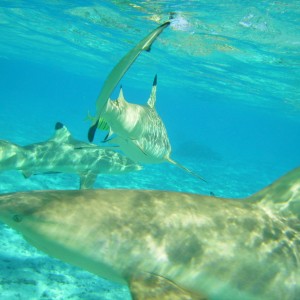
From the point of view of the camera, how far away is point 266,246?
3.35 m

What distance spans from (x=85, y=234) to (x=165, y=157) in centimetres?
580

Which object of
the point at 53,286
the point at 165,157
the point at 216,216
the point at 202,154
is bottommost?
the point at 202,154

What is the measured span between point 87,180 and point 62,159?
110cm

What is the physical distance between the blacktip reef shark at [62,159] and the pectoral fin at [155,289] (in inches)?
259

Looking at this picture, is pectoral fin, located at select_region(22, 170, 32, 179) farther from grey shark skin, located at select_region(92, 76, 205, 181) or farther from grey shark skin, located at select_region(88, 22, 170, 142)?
grey shark skin, located at select_region(88, 22, 170, 142)

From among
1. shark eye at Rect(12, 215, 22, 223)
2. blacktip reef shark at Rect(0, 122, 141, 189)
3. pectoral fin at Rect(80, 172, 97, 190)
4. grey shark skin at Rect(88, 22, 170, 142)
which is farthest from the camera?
pectoral fin at Rect(80, 172, 97, 190)

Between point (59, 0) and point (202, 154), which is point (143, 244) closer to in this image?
point (59, 0)

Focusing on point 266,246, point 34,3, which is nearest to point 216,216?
point 266,246

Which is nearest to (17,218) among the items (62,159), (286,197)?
(286,197)

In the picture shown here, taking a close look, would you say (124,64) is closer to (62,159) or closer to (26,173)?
(26,173)

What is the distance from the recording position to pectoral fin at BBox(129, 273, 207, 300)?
8.30ft

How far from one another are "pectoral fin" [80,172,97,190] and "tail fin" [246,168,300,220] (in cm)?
652

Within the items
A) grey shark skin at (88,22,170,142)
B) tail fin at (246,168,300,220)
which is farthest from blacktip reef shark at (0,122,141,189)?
grey shark skin at (88,22,170,142)

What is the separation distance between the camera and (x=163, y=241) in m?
3.05
